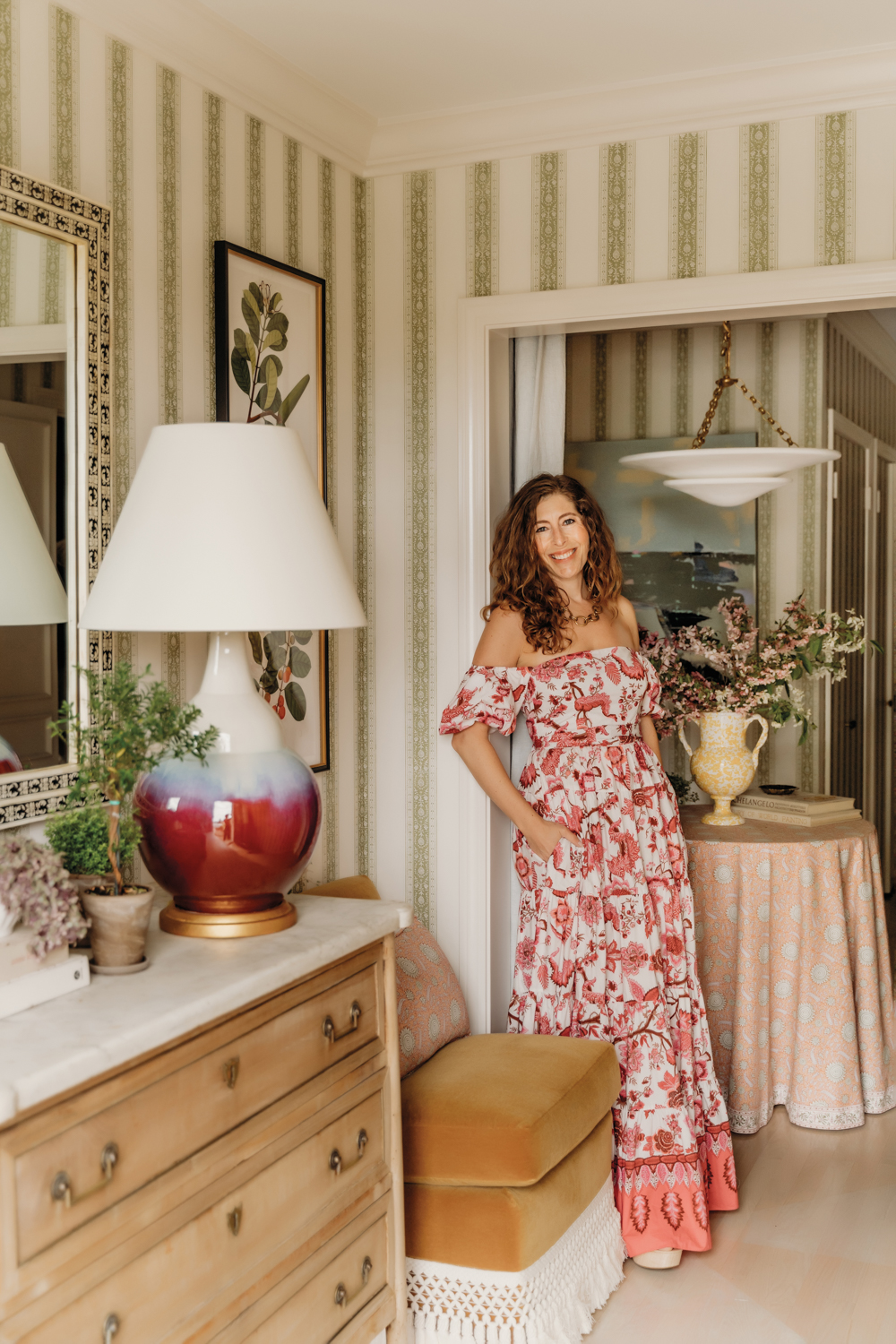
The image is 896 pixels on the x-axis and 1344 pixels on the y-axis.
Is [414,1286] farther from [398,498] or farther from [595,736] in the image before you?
[398,498]

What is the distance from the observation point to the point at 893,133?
2.73 meters

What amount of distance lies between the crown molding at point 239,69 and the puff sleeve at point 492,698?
1333 millimetres

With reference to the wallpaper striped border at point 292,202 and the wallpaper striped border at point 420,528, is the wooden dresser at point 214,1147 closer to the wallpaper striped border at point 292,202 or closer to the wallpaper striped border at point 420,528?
the wallpaper striped border at point 420,528

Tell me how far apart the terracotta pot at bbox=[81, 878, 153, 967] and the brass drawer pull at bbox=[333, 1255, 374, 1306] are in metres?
0.67

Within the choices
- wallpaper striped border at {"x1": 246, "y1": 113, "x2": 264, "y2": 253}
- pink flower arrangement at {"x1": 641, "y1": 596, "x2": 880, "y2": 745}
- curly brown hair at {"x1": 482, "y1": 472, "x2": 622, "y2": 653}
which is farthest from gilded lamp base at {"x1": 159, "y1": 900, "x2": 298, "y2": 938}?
pink flower arrangement at {"x1": 641, "y1": 596, "x2": 880, "y2": 745}

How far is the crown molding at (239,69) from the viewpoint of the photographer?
2.28 meters

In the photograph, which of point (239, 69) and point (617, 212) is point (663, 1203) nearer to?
point (617, 212)

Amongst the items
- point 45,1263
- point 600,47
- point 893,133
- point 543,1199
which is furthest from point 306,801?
point 893,133

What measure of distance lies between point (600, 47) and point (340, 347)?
0.92 m

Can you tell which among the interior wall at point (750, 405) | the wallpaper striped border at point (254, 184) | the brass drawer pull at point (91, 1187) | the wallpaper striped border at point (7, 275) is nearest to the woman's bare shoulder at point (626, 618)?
the wallpaper striped border at point (254, 184)

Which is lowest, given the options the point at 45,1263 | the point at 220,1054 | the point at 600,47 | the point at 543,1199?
the point at 543,1199

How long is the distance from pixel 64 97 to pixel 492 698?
1.51m

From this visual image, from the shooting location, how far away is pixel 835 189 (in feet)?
9.12

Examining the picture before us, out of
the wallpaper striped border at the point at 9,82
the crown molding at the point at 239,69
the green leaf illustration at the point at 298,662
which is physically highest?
the crown molding at the point at 239,69
